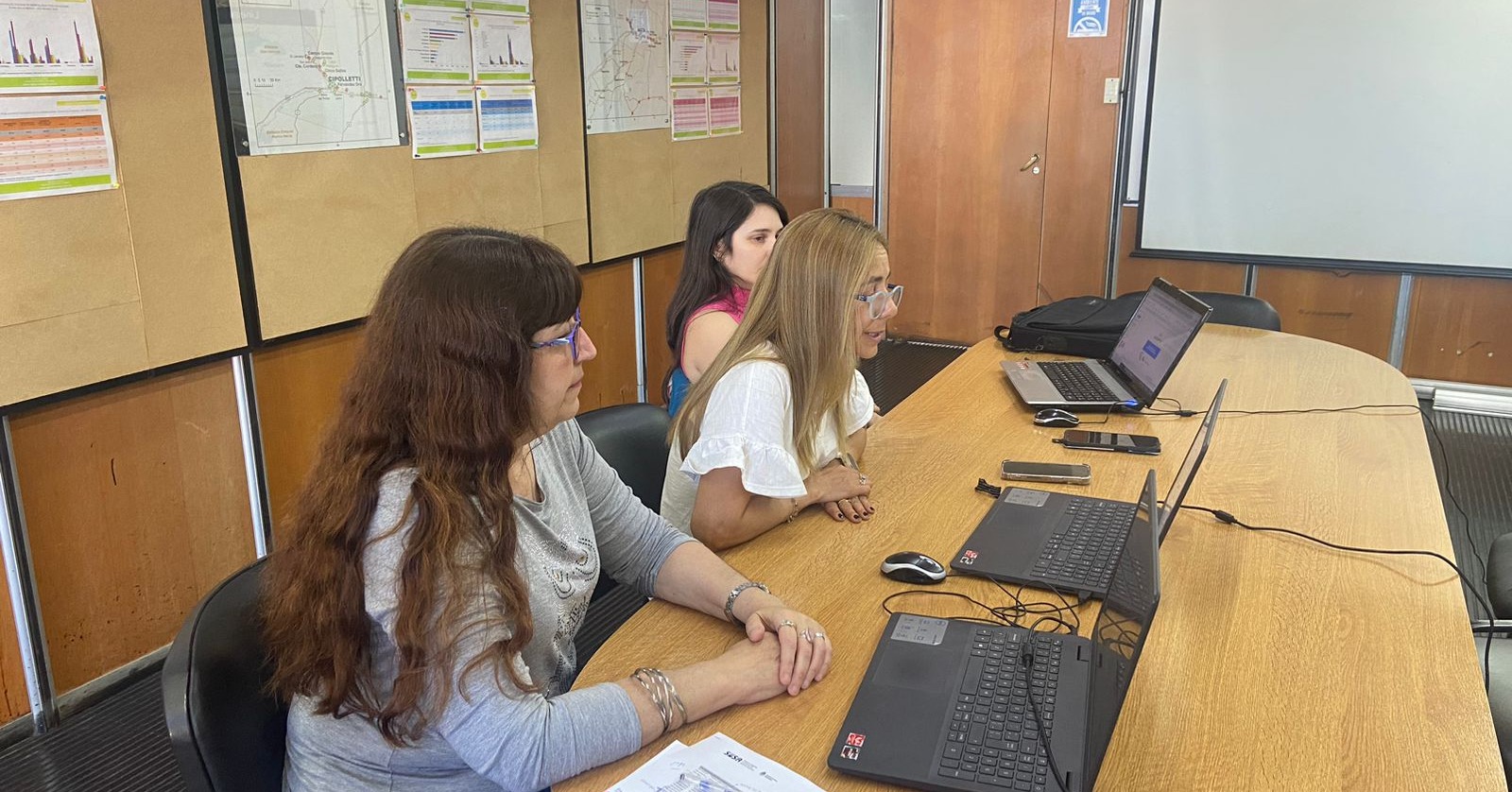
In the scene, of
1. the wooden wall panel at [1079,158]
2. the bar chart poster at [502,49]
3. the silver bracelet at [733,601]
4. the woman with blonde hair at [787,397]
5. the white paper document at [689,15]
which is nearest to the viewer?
the silver bracelet at [733,601]

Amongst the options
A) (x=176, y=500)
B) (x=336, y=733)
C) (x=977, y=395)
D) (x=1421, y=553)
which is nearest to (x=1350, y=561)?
(x=1421, y=553)

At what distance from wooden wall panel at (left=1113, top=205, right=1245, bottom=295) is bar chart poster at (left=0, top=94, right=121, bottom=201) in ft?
13.5

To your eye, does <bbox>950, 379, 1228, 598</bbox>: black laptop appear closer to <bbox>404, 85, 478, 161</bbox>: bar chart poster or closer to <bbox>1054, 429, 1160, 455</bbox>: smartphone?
<bbox>1054, 429, 1160, 455</bbox>: smartphone

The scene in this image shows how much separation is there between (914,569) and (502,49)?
250cm

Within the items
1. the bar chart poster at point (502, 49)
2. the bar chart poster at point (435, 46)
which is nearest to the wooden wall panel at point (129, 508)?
the bar chart poster at point (435, 46)

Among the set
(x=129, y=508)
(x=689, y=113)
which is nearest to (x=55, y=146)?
(x=129, y=508)

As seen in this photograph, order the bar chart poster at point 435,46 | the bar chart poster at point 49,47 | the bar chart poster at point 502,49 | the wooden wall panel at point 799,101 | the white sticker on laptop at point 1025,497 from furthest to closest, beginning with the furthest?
the wooden wall panel at point 799,101, the bar chart poster at point 502,49, the bar chart poster at point 435,46, the bar chart poster at point 49,47, the white sticker on laptop at point 1025,497

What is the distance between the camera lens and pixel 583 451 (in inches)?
62.1

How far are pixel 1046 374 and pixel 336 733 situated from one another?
196 centimetres

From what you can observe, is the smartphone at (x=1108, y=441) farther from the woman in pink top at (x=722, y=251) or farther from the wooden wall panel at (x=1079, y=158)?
the wooden wall panel at (x=1079, y=158)

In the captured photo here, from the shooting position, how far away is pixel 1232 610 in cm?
144

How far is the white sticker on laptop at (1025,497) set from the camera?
1787mm

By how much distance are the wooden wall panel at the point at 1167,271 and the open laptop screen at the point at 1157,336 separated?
2.44 meters

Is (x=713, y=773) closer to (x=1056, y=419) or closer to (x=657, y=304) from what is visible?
(x=1056, y=419)
